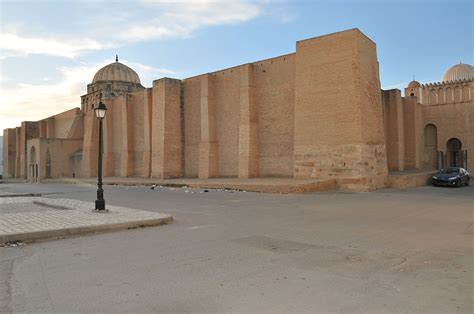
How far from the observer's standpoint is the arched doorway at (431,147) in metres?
30.0

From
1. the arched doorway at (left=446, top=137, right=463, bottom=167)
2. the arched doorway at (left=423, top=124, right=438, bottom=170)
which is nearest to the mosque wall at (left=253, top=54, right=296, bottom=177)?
the arched doorway at (left=423, top=124, right=438, bottom=170)

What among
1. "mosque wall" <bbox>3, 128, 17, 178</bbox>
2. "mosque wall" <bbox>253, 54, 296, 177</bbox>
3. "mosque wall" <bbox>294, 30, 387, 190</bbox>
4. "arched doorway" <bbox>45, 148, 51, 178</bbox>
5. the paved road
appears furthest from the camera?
"mosque wall" <bbox>3, 128, 17, 178</bbox>

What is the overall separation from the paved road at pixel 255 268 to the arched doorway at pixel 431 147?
2365 centimetres

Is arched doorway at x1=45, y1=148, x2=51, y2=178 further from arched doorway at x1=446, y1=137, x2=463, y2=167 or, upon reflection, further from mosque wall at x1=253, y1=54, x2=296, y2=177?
arched doorway at x1=446, y1=137, x2=463, y2=167

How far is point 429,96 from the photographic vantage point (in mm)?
35906

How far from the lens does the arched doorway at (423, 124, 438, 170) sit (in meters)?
30.0

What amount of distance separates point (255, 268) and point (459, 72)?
40635mm

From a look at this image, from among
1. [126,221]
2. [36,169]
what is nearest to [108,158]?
[36,169]

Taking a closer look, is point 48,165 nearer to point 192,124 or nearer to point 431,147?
point 192,124

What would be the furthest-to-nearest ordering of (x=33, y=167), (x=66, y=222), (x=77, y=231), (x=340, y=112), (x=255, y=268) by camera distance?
(x=33, y=167) → (x=340, y=112) → (x=66, y=222) → (x=77, y=231) → (x=255, y=268)

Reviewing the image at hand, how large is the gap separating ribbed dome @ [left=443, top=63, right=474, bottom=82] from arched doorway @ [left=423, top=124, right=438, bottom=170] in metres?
10.5

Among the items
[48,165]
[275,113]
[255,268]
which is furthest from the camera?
[48,165]

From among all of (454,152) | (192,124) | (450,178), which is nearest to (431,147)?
(454,152)

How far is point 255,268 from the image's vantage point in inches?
191
